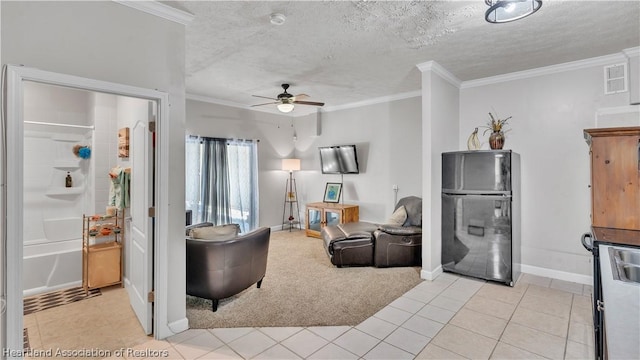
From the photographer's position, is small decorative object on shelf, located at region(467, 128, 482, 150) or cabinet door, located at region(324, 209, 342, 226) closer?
small decorative object on shelf, located at region(467, 128, 482, 150)

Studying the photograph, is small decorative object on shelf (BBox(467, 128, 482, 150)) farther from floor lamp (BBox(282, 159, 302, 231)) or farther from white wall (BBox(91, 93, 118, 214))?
white wall (BBox(91, 93, 118, 214))

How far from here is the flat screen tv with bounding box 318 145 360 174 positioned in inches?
238

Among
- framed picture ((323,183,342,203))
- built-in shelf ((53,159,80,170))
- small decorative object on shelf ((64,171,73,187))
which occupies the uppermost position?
built-in shelf ((53,159,80,170))

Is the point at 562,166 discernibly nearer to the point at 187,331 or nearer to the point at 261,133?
the point at 187,331

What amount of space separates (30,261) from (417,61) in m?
5.05

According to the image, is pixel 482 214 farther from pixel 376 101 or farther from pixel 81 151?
pixel 81 151

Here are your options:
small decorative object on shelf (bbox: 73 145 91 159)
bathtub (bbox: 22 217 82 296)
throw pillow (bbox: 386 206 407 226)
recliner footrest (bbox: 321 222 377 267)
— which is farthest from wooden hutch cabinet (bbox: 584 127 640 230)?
bathtub (bbox: 22 217 82 296)

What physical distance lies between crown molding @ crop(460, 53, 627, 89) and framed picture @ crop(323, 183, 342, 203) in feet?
9.89

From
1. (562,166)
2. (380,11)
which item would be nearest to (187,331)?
(380,11)

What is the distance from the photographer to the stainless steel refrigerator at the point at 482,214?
358 centimetres

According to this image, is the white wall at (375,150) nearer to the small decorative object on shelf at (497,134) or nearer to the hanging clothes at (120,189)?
the small decorative object on shelf at (497,134)

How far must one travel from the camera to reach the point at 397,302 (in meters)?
3.22

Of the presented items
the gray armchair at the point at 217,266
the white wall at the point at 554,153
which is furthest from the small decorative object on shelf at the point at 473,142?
the gray armchair at the point at 217,266

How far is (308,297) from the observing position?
334 centimetres
